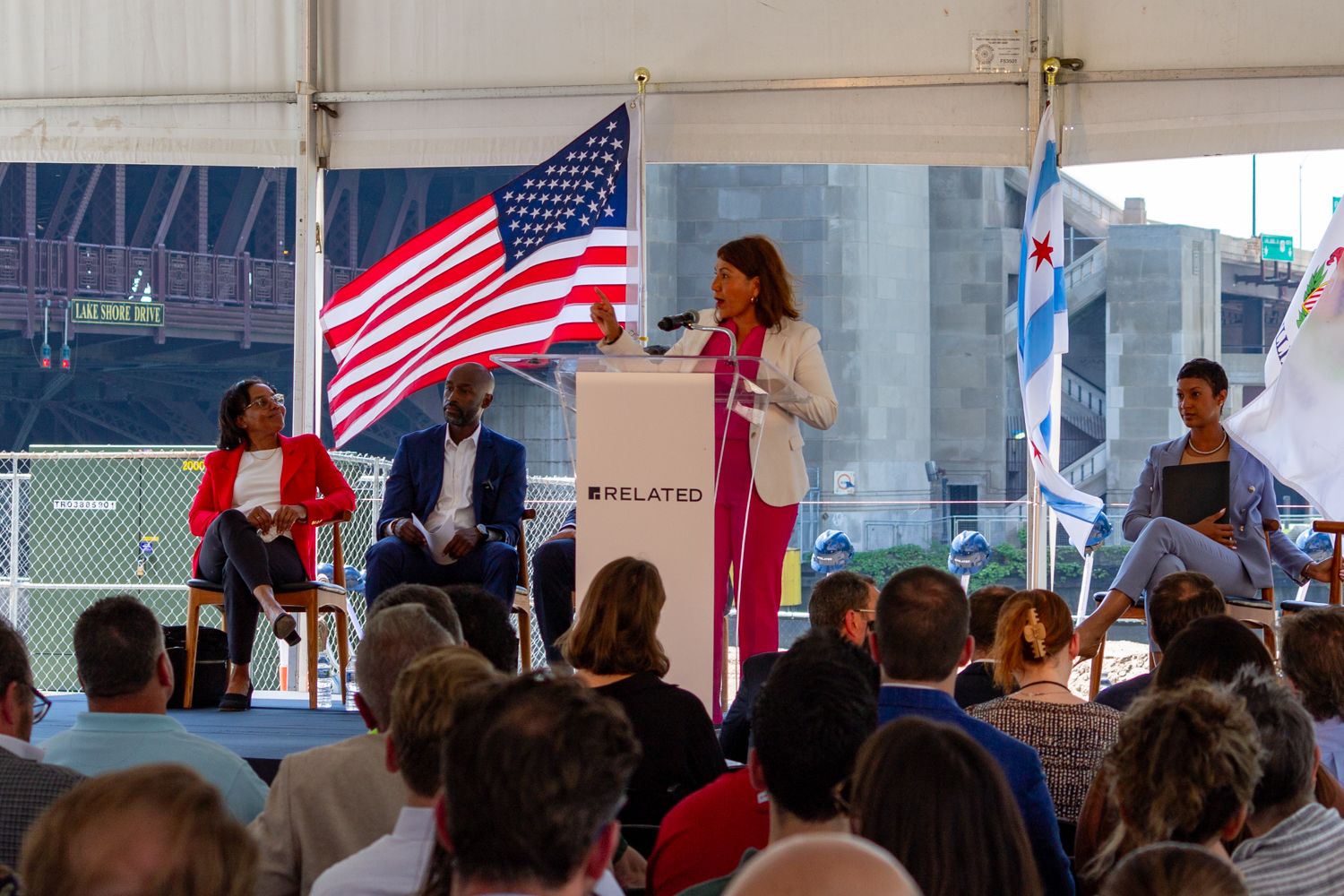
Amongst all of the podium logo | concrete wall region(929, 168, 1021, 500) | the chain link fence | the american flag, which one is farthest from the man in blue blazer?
concrete wall region(929, 168, 1021, 500)

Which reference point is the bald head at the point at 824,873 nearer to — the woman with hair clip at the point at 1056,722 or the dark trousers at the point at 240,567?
the woman with hair clip at the point at 1056,722

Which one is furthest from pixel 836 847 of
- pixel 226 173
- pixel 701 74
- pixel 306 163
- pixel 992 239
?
pixel 226 173

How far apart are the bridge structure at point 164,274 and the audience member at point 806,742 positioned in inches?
569

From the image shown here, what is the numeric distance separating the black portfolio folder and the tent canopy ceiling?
1526mm

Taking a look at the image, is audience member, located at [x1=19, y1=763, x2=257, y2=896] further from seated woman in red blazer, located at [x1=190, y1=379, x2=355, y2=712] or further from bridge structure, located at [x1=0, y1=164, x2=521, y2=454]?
bridge structure, located at [x1=0, y1=164, x2=521, y2=454]

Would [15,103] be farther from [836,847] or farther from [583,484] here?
[836,847]

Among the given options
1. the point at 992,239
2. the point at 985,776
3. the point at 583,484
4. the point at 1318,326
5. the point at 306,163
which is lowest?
the point at 985,776

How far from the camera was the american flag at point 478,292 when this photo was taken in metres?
5.69

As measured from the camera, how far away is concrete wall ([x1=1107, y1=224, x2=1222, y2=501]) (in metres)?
16.4

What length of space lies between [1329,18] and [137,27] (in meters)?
5.39

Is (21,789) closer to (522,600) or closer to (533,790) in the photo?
(533,790)

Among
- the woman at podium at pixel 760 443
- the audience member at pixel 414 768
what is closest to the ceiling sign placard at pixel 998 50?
the woman at podium at pixel 760 443

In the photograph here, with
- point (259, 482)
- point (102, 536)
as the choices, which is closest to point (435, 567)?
point (259, 482)

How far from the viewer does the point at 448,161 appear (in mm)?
5883
